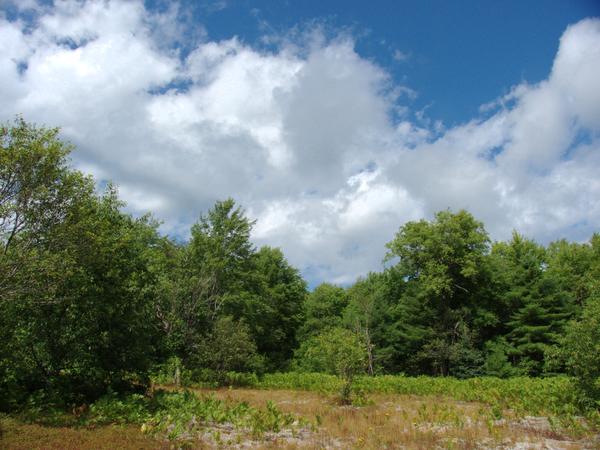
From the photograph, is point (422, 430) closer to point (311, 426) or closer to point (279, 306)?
point (311, 426)

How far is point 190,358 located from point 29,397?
15447 millimetres

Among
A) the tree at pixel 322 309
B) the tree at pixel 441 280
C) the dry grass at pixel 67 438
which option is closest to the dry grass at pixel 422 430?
the dry grass at pixel 67 438

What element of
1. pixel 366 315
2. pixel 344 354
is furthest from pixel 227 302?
pixel 344 354

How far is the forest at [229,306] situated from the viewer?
526 inches

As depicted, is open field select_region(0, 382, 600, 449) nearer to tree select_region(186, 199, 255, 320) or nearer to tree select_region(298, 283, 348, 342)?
tree select_region(186, 199, 255, 320)

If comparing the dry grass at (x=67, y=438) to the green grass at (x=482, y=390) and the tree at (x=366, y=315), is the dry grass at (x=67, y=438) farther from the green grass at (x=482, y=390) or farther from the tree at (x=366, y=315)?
the tree at (x=366, y=315)

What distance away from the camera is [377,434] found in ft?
43.2

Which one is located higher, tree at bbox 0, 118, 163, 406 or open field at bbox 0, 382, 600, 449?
tree at bbox 0, 118, 163, 406

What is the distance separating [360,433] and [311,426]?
160cm

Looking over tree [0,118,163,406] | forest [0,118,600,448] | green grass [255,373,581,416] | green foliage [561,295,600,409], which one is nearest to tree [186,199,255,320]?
forest [0,118,600,448]

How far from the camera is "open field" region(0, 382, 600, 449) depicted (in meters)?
10.5

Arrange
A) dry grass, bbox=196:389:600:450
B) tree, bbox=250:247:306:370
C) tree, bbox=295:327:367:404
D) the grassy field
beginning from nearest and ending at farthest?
the grassy field, dry grass, bbox=196:389:600:450, tree, bbox=295:327:367:404, tree, bbox=250:247:306:370

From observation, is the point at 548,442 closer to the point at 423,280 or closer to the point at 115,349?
the point at 115,349

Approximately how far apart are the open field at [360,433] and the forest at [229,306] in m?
2.51
